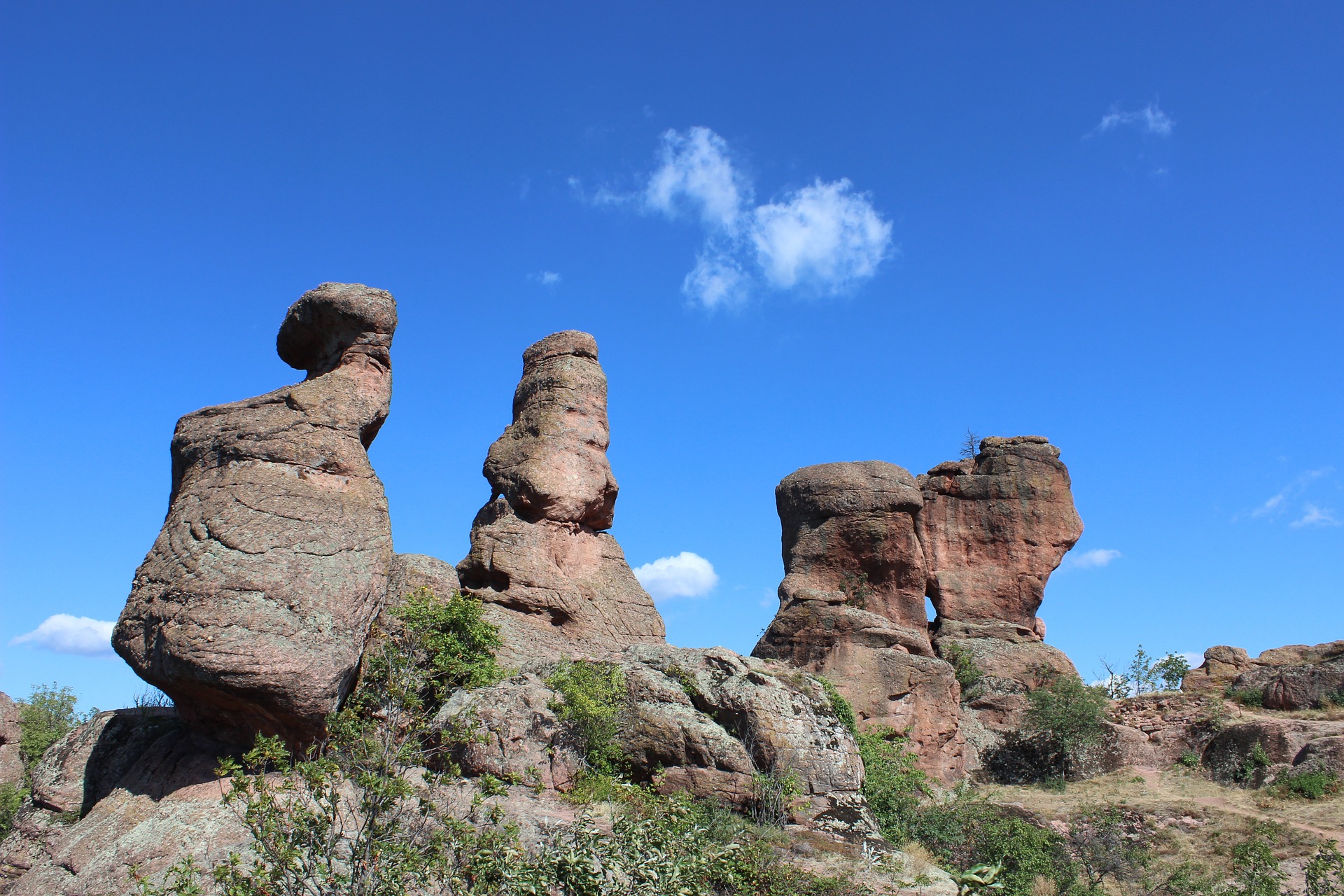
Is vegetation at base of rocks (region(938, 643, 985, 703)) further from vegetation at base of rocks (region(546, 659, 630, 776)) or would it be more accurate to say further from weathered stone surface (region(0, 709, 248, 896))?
weathered stone surface (region(0, 709, 248, 896))

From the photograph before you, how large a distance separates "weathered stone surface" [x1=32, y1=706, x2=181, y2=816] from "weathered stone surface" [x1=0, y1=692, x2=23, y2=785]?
6.87 m

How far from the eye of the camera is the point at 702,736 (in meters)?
14.1

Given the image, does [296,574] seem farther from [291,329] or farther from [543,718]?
[291,329]

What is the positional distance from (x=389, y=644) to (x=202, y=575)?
2962mm

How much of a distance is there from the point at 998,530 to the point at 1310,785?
40.0 ft

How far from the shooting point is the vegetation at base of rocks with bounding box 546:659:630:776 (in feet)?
45.9

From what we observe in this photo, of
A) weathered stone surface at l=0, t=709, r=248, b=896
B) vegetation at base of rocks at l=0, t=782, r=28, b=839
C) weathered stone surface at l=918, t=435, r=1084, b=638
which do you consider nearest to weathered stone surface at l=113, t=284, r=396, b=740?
weathered stone surface at l=0, t=709, r=248, b=896

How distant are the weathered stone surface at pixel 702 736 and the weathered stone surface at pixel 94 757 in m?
4.09

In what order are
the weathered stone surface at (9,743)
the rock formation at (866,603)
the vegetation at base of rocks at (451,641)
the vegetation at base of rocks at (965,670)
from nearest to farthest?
1. the vegetation at base of rocks at (451,641)
2. the weathered stone surface at (9,743)
3. the rock formation at (866,603)
4. the vegetation at base of rocks at (965,670)

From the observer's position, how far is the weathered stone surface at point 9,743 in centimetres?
1994

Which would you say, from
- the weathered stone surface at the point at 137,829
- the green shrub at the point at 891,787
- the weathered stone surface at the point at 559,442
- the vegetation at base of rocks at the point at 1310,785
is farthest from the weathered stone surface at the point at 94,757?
the vegetation at base of rocks at the point at 1310,785

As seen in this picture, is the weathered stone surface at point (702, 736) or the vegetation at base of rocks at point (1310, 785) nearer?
the weathered stone surface at point (702, 736)

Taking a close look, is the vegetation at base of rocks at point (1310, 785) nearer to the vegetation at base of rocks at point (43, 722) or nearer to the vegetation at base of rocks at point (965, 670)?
the vegetation at base of rocks at point (965, 670)

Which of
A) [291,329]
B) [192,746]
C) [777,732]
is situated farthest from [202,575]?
[777,732]
